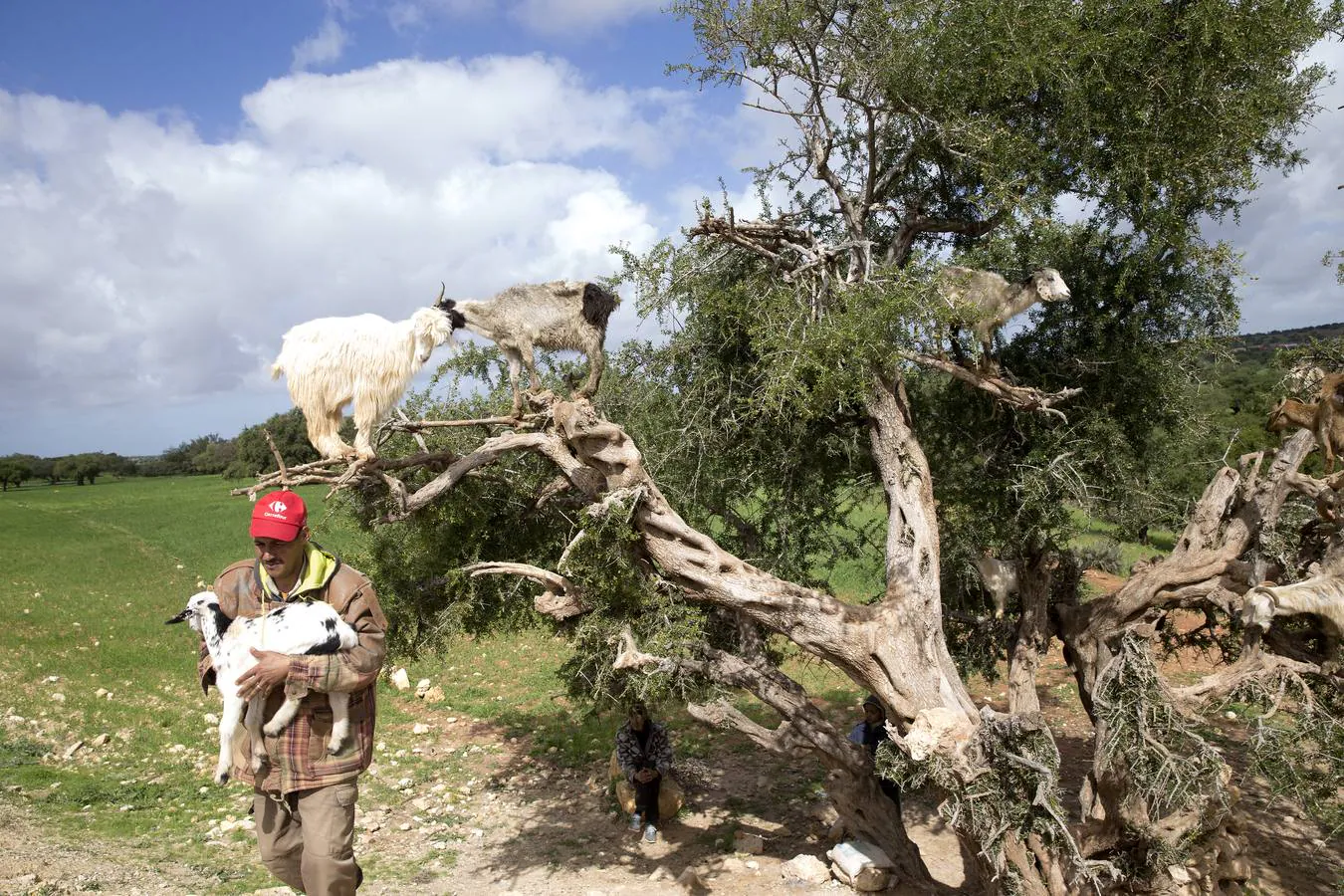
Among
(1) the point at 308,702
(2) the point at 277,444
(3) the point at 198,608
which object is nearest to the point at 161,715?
(2) the point at 277,444

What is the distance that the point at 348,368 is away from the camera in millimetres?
4648

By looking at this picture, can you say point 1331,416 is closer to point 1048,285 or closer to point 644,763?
point 1048,285

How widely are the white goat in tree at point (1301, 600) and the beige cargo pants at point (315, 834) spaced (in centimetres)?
479

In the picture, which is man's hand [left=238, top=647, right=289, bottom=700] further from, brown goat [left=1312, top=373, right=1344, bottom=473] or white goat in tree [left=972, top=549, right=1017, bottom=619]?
white goat in tree [left=972, top=549, right=1017, bottom=619]

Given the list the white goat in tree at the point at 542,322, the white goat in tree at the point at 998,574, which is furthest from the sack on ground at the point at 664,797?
the white goat in tree at the point at 542,322

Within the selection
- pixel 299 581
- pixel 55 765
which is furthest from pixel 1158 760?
pixel 55 765

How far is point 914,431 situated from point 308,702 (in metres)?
4.77

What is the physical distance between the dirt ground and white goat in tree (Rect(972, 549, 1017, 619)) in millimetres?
2150

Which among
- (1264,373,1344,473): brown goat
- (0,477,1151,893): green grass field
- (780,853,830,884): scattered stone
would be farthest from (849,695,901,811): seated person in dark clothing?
(1264,373,1344,473): brown goat

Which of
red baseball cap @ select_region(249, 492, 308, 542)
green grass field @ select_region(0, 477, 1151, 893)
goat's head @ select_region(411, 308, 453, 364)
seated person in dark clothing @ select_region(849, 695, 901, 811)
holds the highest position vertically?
goat's head @ select_region(411, 308, 453, 364)

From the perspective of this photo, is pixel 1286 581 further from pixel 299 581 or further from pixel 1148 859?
pixel 299 581

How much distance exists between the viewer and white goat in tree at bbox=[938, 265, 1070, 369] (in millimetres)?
5852

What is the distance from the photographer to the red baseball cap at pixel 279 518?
11.3 feet

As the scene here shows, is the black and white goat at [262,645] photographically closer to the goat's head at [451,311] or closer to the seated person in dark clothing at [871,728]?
the goat's head at [451,311]
